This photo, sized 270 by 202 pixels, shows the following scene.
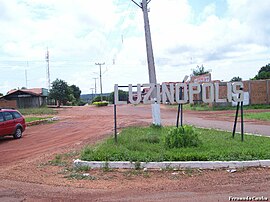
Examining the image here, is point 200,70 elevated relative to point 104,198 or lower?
elevated


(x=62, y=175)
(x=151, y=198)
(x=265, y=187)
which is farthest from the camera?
(x=62, y=175)

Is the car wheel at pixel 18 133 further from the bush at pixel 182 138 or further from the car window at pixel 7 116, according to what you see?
the bush at pixel 182 138

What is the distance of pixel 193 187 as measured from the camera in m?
6.84

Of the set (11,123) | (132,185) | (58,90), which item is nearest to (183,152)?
(132,185)

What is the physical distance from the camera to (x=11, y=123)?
1620cm

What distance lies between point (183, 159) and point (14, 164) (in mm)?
4895

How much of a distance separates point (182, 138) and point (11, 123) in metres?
9.30

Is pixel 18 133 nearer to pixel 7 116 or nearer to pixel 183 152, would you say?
pixel 7 116

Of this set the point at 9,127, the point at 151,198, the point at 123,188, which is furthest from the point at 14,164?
the point at 9,127

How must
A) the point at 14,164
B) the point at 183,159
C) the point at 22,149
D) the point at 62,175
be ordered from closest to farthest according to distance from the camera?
the point at 62,175 < the point at 183,159 < the point at 14,164 < the point at 22,149

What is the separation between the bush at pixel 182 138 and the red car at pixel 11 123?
848 centimetres

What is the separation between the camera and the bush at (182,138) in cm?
1049

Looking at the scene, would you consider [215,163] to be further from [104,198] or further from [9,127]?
[9,127]

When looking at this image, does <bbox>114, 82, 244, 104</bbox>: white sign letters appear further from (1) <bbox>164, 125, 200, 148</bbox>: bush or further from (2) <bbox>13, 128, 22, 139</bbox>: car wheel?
(2) <bbox>13, 128, 22, 139</bbox>: car wheel
